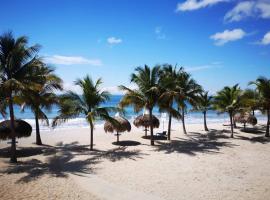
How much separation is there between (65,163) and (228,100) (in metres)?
15.2

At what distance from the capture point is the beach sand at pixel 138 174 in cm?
780

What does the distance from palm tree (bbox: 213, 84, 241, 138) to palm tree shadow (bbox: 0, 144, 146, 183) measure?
400 inches

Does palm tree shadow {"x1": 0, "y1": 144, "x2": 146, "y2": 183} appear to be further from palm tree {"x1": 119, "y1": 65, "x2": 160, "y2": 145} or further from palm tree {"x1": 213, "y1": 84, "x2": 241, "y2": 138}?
palm tree {"x1": 213, "y1": 84, "x2": 241, "y2": 138}

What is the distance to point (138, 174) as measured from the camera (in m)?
9.88

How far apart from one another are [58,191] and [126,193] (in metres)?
2.32

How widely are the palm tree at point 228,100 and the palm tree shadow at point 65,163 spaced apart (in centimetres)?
1015

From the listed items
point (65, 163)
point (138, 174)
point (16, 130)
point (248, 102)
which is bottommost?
point (138, 174)

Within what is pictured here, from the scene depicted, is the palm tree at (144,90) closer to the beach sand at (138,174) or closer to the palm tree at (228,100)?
the beach sand at (138,174)

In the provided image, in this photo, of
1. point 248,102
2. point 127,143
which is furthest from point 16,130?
point 248,102

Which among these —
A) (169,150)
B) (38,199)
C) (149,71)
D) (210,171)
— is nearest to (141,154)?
(169,150)

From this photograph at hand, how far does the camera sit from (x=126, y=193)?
779 centimetres

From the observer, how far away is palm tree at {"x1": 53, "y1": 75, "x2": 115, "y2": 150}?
46.7ft

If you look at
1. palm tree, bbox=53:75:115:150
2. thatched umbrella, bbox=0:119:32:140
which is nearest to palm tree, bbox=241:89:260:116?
palm tree, bbox=53:75:115:150

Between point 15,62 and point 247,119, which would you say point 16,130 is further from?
point 247,119
